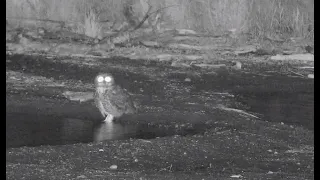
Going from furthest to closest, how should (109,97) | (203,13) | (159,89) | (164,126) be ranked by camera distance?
(203,13), (159,89), (164,126), (109,97)

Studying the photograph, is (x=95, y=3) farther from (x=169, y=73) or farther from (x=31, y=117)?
(x=31, y=117)

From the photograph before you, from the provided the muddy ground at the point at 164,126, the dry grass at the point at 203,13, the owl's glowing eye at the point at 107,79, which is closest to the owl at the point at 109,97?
the owl's glowing eye at the point at 107,79

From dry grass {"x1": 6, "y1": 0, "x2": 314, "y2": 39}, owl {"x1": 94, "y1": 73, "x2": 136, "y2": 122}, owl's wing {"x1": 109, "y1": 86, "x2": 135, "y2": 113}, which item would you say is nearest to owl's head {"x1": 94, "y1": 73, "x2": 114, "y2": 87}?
owl {"x1": 94, "y1": 73, "x2": 136, "y2": 122}

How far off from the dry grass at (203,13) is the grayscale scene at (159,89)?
0.04 metres

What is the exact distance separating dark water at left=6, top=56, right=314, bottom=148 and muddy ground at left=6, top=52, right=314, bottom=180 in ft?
0.06

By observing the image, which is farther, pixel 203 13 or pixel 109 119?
pixel 203 13

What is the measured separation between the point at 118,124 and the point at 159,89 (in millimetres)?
3397

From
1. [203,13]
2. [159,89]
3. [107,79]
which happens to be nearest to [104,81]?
[107,79]

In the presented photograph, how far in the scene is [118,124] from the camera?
35.8 feet

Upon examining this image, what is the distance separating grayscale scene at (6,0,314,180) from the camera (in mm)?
8844

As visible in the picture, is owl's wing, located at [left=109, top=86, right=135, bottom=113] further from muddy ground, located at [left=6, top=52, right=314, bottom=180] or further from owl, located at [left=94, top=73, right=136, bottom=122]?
muddy ground, located at [left=6, top=52, right=314, bottom=180]

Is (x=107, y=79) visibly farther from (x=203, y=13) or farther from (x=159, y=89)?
(x=203, y=13)

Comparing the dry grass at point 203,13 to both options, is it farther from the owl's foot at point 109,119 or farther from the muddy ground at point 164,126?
the owl's foot at point 109,119

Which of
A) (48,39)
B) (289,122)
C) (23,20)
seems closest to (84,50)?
(48,39)
